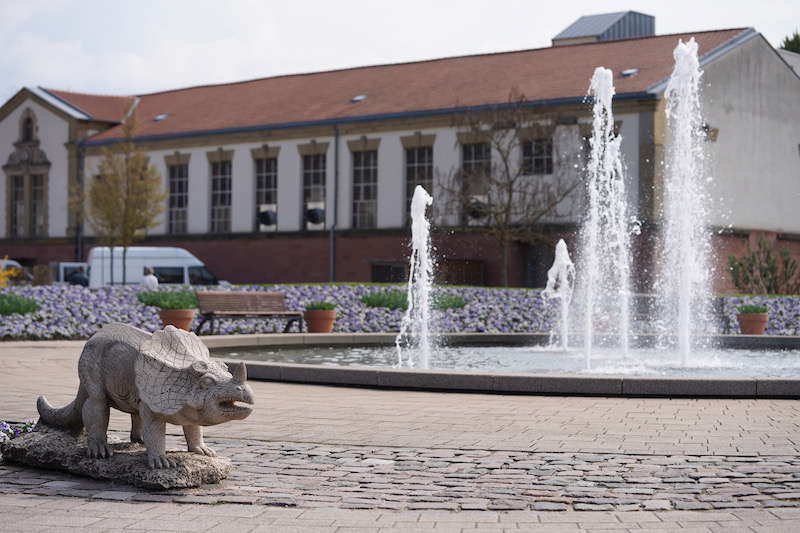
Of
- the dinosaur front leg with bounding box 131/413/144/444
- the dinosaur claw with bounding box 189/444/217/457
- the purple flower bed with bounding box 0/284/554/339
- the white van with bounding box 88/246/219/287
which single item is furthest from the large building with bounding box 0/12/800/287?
the dinosaur claw with bounding box 189/444/217/457

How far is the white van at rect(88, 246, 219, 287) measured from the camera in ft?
141

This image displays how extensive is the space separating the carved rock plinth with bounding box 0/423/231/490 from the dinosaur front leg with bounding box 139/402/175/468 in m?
0.05

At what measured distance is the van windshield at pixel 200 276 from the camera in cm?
4494

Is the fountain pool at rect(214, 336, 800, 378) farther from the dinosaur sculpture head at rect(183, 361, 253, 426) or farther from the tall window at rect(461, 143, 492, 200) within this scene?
the tall window at rect(461, 143, 492, 200)

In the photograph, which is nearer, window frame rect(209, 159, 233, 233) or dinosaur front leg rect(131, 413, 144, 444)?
dinosaur front leg rect(131, 413, 144, 444)

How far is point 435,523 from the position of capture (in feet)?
20.7

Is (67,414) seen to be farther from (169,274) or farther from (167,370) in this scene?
(169,274)

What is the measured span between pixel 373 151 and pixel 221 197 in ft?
25.4

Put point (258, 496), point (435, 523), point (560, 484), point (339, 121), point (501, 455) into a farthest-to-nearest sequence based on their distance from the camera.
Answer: point (339, 121)
point (501, 455)
point (560, 484)
point (258, 496)
point (435, 523)

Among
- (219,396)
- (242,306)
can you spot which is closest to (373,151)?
(242,306)

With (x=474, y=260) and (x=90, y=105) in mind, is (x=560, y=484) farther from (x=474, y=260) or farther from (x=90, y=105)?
(x=90, y=105)

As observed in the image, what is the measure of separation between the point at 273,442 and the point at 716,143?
33.5 m

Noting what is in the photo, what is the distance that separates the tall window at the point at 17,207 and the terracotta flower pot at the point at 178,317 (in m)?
35.1

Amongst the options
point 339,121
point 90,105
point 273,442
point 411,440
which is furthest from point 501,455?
point 90,105
